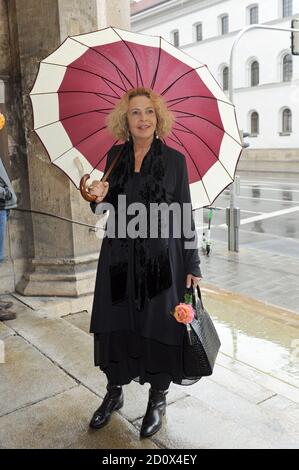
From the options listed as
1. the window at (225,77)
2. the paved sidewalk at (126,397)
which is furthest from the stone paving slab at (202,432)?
the window at (225,77)

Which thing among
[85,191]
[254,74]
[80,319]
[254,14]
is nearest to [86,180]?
[85,191]

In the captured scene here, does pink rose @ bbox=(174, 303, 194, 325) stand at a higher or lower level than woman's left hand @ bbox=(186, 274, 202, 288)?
lower

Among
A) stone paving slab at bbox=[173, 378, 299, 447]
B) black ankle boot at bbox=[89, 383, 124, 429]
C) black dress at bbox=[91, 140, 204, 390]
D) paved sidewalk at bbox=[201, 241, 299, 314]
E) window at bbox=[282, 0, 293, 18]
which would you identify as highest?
window at bbox=[282, 0, 293, 18]

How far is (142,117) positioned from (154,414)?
1.58m

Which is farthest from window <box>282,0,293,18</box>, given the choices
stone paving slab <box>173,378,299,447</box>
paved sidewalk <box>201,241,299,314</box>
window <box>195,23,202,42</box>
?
Result: stone paving slab <box>173,378,299,447</box>

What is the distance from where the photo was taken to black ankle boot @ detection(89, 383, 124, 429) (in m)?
2.61

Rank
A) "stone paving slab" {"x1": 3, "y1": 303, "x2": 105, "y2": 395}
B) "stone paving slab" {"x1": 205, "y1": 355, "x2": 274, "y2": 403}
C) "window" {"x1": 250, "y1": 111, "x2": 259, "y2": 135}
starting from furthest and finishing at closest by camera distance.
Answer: "window" {"x1": 250, "y1": 111, "x2": 259, "y2": 135}
"stone paving slab" {"x1": 3, "y1": 303, "x2": 105, "y2": 395}
"stone paving slab" {"x1": 205, "y1": 355, "x2": 274, "y2": 403}

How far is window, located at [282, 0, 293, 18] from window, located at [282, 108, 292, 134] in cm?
725

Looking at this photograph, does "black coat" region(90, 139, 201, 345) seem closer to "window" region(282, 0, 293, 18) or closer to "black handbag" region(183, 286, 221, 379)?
"black handbag" region(183, 286, 221, 379)

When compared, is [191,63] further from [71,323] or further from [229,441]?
[71,323]

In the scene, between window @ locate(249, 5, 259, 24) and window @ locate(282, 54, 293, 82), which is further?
window @ locate(249, 5, 259, 24)

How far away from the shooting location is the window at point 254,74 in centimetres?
3884

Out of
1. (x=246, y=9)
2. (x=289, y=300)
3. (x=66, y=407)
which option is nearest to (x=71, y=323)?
(x=66, y=407)
